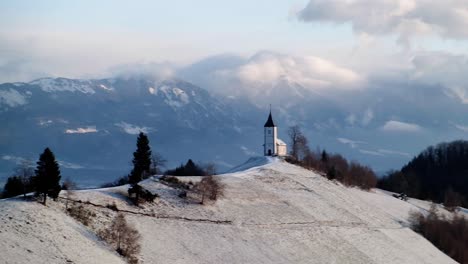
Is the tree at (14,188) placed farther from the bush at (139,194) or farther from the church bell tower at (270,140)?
the church bell tower at (270,140)

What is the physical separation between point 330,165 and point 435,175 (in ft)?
227

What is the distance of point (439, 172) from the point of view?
17625cm

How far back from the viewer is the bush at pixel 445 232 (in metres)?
87.2

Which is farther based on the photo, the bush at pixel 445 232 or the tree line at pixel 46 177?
the bush at pixel 445 232

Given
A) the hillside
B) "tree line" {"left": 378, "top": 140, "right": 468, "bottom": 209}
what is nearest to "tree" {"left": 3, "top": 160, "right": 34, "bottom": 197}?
the hillside

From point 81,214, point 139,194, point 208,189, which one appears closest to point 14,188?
point 139,194

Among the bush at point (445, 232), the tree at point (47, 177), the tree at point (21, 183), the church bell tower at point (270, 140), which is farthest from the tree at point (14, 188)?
the church bell tower at point (270, 140)

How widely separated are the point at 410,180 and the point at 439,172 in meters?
30.5

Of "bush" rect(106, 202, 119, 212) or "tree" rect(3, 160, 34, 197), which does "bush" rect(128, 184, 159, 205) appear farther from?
"tree" rect(3, 160, 34, 197)

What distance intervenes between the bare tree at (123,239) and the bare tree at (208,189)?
742 inches

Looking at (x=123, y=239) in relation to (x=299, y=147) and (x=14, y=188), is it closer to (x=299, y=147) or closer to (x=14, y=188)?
(x=14, y=188)

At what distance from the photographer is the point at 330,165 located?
380 ft

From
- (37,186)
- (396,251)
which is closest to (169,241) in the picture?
(37,186)

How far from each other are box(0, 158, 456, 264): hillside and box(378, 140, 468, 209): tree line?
4405 centimetres
